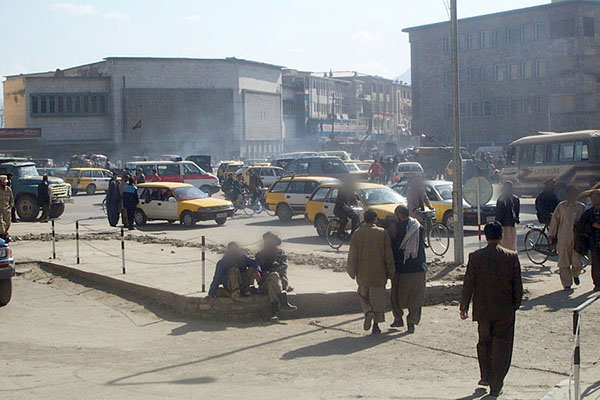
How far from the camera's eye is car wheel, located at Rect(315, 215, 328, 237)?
70.1ft

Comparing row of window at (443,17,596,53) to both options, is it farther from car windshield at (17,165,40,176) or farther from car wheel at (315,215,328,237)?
car windshield at (17,165,40,176)

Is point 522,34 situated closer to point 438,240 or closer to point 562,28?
point 562,28

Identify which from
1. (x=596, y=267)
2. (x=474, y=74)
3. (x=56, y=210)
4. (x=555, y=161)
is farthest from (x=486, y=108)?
(x=596, y=267)

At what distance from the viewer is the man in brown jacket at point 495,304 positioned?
7.09 m

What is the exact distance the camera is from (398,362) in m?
8.57

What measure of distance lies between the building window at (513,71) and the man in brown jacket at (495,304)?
228 ft

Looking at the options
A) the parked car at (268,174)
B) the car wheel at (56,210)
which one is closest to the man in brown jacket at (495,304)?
the car wheel at (56,210)

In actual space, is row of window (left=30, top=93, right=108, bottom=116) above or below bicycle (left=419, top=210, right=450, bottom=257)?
above

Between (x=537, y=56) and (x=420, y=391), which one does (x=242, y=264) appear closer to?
(x=420, y=391)

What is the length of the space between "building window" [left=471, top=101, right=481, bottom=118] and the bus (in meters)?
44.4

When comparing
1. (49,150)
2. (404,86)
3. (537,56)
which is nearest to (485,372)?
(537,56)

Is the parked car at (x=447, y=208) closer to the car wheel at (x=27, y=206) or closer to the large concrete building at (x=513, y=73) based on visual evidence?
the car wheel at (x=27, y=206)

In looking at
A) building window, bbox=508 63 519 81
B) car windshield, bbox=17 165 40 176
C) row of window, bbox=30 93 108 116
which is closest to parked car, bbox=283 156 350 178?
car windshield, bbox=17 165 40 176

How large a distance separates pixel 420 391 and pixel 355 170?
34.7 meters
